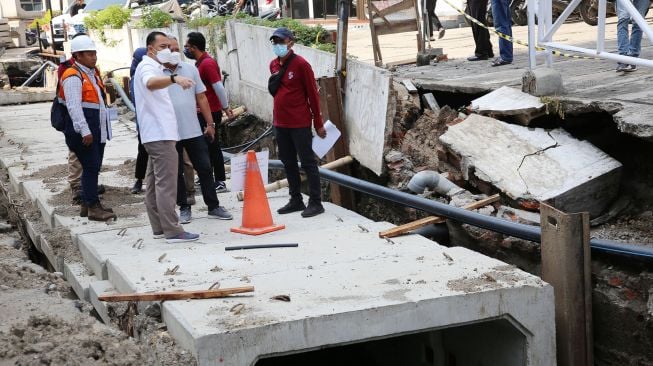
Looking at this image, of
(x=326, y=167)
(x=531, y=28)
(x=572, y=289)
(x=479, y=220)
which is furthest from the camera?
(x=326, y=167)

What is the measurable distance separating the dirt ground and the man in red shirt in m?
2.63

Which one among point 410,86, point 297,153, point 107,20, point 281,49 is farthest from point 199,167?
point 107,20

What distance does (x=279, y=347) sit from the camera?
5852 millimetres

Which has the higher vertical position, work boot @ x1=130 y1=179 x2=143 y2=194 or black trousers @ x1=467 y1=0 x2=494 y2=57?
black trousers @ x1=467 y1=0 x2=494 y2=57

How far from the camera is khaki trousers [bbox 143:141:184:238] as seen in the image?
777 centimetres

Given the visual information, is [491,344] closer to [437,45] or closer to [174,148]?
[174,148]

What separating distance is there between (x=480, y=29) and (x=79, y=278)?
723 cm

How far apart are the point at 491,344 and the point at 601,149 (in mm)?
2487

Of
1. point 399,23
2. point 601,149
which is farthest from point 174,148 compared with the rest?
point 399,23

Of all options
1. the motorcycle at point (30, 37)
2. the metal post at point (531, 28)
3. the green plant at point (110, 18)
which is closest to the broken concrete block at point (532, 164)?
the metal post at point (531, 28)

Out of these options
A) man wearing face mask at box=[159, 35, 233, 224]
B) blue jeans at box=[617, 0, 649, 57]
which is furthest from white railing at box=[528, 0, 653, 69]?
man wearing face mask at box=[159, 35, 233, 224]

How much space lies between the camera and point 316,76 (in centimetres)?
1237

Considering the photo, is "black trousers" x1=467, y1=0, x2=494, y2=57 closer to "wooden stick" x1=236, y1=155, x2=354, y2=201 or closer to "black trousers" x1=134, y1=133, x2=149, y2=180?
"wooden stick" x1=236, y1=155, x2=354, y2=201

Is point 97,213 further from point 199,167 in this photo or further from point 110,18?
point 110,18
